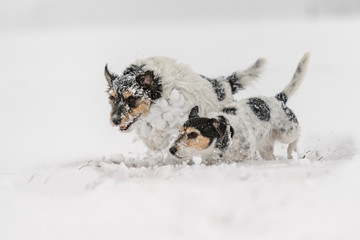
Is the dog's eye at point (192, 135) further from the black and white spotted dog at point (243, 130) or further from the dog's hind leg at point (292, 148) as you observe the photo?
the dog's hind leg at point (292, 148)

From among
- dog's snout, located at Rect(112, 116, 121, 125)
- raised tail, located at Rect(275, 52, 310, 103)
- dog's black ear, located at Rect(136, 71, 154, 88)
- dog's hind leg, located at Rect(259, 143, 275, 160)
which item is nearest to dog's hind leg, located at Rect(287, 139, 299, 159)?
dog's hind leg, located at Rect(259, 143, 275, 160)

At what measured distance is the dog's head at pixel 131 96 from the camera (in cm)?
485

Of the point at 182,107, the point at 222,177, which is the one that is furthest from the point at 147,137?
the point at 222,177

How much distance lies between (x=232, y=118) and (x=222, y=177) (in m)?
1.27

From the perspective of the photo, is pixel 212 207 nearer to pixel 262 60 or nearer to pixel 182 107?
pixel 182 107

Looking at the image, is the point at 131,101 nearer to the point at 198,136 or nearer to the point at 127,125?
the point at 127,125

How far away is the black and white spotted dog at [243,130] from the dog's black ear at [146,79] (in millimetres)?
605

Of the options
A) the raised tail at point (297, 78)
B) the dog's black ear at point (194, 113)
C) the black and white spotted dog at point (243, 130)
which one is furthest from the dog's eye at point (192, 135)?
the raised tail at point (297, 78)

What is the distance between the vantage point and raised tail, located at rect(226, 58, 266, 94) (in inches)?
228

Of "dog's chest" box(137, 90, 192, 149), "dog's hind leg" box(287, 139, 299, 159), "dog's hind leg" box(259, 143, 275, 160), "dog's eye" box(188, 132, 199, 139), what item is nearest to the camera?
"dog's eye" box(188, 132, 199, 139)

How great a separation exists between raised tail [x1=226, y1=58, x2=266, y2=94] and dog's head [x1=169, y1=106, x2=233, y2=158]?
136 centimetres

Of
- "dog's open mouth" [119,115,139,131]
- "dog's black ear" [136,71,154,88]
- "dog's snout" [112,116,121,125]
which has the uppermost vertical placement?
"dog's black ear" [136,71,154,88]

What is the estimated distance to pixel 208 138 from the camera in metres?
4.47

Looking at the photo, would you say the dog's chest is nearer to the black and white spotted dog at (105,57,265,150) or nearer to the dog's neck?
the black and white spotted dog at (105,57,265,150)
